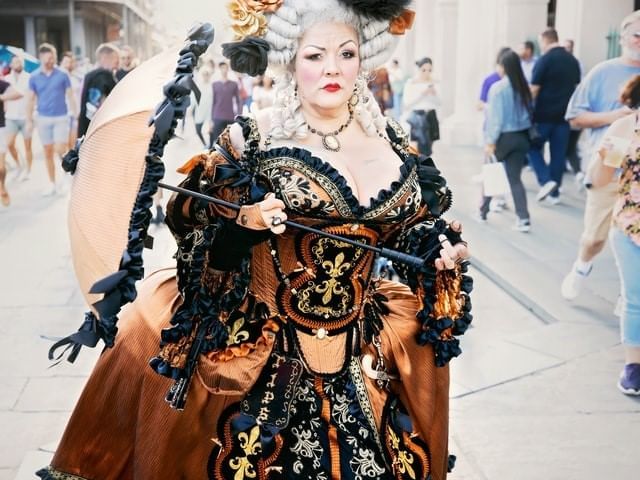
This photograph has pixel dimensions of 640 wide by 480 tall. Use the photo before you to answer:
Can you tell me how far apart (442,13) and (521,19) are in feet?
20.1

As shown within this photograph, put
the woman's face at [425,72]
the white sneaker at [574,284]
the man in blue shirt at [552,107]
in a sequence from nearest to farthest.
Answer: the white sneaker at [574,284] < the man in blue shirt at [552,107] < the woman's face at [425,72]

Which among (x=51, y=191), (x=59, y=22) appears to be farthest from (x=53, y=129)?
(x=59, y=22)

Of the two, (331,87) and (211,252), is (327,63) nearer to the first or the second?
(331,87)

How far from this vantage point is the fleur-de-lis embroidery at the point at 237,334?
3.11 meters

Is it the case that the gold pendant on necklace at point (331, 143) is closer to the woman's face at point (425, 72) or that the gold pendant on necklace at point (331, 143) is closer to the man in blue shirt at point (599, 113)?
the man in blue shirt at point (599, 113)

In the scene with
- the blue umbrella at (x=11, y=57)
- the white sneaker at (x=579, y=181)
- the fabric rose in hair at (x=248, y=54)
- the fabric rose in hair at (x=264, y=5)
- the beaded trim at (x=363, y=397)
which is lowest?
the white sneaker at (x=579, y=181)

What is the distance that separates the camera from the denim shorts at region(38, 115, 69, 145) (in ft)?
42.9

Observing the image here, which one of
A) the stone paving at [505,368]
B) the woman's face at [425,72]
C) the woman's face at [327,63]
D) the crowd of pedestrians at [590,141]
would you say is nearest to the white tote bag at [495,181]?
the stone paving at [505,368]

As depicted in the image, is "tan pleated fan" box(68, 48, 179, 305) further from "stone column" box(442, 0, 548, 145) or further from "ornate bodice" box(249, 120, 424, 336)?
"stone column" box(442, 0, 548, 145)

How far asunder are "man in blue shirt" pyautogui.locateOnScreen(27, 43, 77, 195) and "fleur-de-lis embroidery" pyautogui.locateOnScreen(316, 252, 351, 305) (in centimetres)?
1060

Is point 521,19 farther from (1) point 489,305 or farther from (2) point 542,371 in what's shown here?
(2) point 542,371

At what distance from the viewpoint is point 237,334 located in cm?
312

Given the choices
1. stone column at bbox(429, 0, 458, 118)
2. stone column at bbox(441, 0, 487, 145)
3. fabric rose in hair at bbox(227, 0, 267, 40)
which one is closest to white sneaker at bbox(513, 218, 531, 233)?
fabric rose in hair at bbox(227, 0, 267, 40)

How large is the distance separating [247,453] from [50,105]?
10.9m
